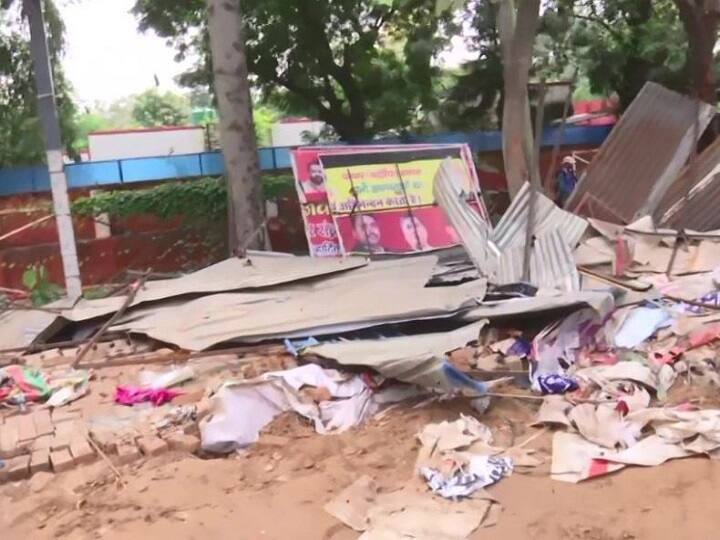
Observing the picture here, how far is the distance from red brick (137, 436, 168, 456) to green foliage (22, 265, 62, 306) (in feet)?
14.8

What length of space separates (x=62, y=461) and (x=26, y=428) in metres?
0.52

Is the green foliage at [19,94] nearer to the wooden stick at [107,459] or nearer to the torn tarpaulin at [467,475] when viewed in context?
the wooden stick at [107,459]

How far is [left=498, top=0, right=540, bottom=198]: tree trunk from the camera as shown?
7883 millimetres

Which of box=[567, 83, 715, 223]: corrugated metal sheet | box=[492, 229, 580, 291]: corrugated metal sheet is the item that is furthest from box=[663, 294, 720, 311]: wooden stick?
box=[567, 83, 715, 223]: corrugated metal sheet

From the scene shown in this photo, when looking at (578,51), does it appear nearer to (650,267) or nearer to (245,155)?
(245,155)

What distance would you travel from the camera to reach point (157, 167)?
1215 cm

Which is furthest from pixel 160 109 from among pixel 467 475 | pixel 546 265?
pixel 467 475

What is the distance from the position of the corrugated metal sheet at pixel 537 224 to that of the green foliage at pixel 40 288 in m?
4.72

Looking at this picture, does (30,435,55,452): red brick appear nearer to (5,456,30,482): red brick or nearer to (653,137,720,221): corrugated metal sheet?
(5,456,30,482): red brick

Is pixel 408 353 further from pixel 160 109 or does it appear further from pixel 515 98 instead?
pixel 160 109

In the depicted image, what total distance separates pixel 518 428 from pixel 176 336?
233 centimetres

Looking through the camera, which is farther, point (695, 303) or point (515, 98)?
point (515, 98)

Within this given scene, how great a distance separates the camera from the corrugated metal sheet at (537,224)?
611cm

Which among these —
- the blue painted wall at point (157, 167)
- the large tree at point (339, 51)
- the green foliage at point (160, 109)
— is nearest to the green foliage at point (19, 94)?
the blue painted wall at point (157, 167)
